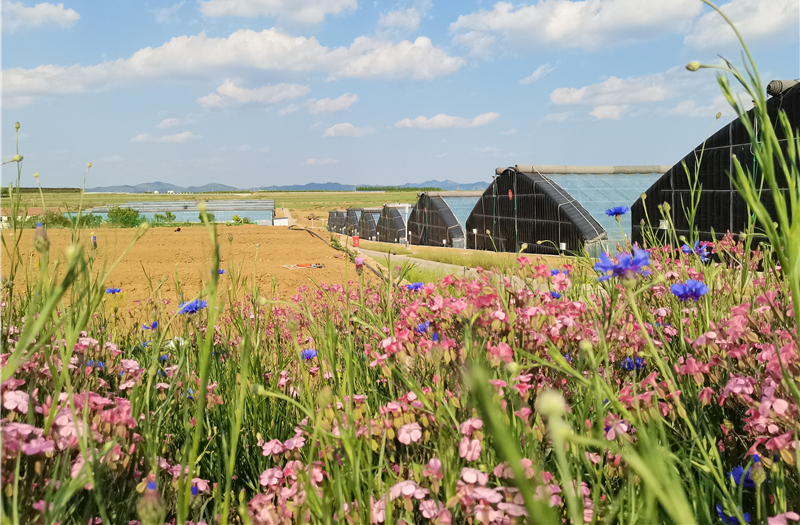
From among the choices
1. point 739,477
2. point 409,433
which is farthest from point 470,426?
point 739,477

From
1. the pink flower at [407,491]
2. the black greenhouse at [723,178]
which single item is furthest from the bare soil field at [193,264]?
the black greenhouse at [723,178]

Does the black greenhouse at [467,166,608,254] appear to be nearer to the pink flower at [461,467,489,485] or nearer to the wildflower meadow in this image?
the wildflower meadow

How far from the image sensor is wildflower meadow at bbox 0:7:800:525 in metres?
0.85

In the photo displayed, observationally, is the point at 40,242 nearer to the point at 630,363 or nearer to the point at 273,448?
the point at 273,448

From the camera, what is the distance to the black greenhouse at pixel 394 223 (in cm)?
3525

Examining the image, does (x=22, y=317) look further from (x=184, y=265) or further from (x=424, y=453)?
(x=184, y=265)

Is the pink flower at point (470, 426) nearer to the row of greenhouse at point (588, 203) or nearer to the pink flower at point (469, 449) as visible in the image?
the pink flower at point (469, 449)

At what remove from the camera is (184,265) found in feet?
33.5

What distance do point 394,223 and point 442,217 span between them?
310 inches

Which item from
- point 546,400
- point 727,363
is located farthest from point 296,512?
point 727,363

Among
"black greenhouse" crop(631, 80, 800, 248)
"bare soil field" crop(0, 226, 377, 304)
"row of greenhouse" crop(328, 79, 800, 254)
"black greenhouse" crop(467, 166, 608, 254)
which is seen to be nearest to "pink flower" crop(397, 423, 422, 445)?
"bare soil field" crop(0, 226, 377, 304)

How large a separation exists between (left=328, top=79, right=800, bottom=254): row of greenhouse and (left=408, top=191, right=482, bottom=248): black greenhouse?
2.1 inches

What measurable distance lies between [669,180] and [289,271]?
1157cm

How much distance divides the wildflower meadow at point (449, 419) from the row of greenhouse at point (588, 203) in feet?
17.8
